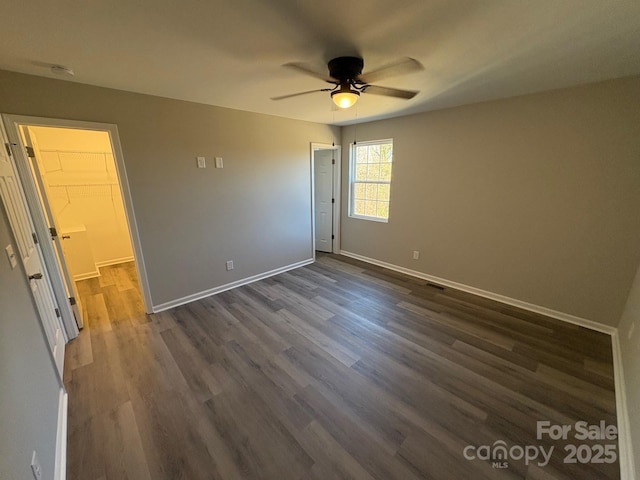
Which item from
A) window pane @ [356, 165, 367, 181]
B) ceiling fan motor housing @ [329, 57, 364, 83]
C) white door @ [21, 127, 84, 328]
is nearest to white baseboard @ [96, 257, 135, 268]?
white door @ [21, 127, 84, 328]

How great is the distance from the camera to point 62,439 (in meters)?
1.50

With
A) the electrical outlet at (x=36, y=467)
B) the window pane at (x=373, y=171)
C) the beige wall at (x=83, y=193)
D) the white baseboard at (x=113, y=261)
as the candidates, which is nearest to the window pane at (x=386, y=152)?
the window pane at (x=373, y=171)

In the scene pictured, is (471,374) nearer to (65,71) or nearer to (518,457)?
(518,457)

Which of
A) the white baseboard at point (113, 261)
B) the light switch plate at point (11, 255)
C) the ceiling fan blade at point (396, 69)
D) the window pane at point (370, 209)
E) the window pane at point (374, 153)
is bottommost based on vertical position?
the white baseboard at point (113, 261)

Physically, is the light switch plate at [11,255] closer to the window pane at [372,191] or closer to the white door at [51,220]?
the white door at [51,220]

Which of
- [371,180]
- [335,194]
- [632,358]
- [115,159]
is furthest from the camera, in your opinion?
[335,194]

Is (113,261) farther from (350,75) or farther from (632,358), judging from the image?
(632,358)

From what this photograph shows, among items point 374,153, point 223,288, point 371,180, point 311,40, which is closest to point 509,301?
point 371,180

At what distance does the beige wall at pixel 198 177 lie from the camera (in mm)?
2324

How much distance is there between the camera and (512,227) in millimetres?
2922

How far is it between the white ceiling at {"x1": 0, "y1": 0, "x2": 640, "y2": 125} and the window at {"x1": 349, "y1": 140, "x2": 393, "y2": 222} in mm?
1765

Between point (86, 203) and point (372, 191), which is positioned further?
point (372, 191)

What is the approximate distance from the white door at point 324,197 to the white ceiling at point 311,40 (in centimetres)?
240

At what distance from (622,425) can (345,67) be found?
2979 mm
